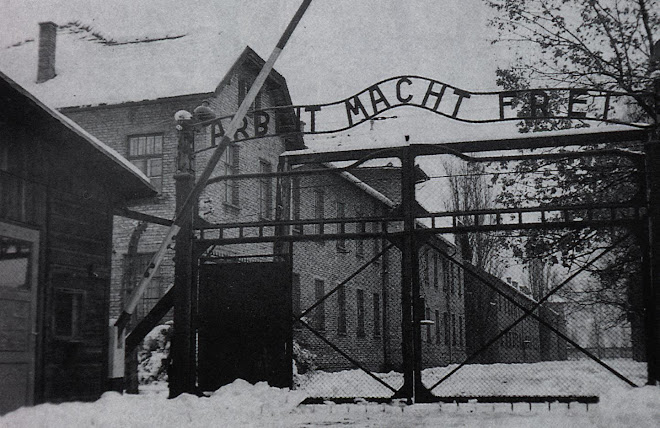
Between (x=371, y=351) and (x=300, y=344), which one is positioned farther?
(x=371, y=351)

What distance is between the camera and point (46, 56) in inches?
864

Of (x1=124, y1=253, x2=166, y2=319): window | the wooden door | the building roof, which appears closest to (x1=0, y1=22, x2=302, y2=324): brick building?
(x1=124, y1=253, x2=166, y2=319): window

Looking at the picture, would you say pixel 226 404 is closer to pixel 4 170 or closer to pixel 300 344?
pixel 4 170

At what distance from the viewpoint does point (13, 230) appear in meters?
8.55

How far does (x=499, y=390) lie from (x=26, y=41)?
53.7 feet

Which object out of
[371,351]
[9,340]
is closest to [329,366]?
[371,351]

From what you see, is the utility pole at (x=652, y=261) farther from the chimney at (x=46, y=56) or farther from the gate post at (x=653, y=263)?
the chimney at (x=46, y=56)

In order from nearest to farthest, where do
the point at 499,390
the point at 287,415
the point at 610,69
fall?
1. the point at 287,415
2. the point at 610,69
3. the point at 499,390

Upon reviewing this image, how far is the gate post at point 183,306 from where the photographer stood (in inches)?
429

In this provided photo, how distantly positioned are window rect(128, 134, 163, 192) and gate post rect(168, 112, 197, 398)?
928cm

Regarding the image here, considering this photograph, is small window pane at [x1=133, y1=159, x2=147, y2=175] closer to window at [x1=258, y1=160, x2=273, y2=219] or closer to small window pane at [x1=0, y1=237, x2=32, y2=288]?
window at [x1=258, y1=160, x2=273, y2=219]

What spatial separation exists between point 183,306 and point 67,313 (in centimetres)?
175

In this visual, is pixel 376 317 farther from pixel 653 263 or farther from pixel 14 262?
pixel 14 262

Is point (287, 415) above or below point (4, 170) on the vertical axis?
below
